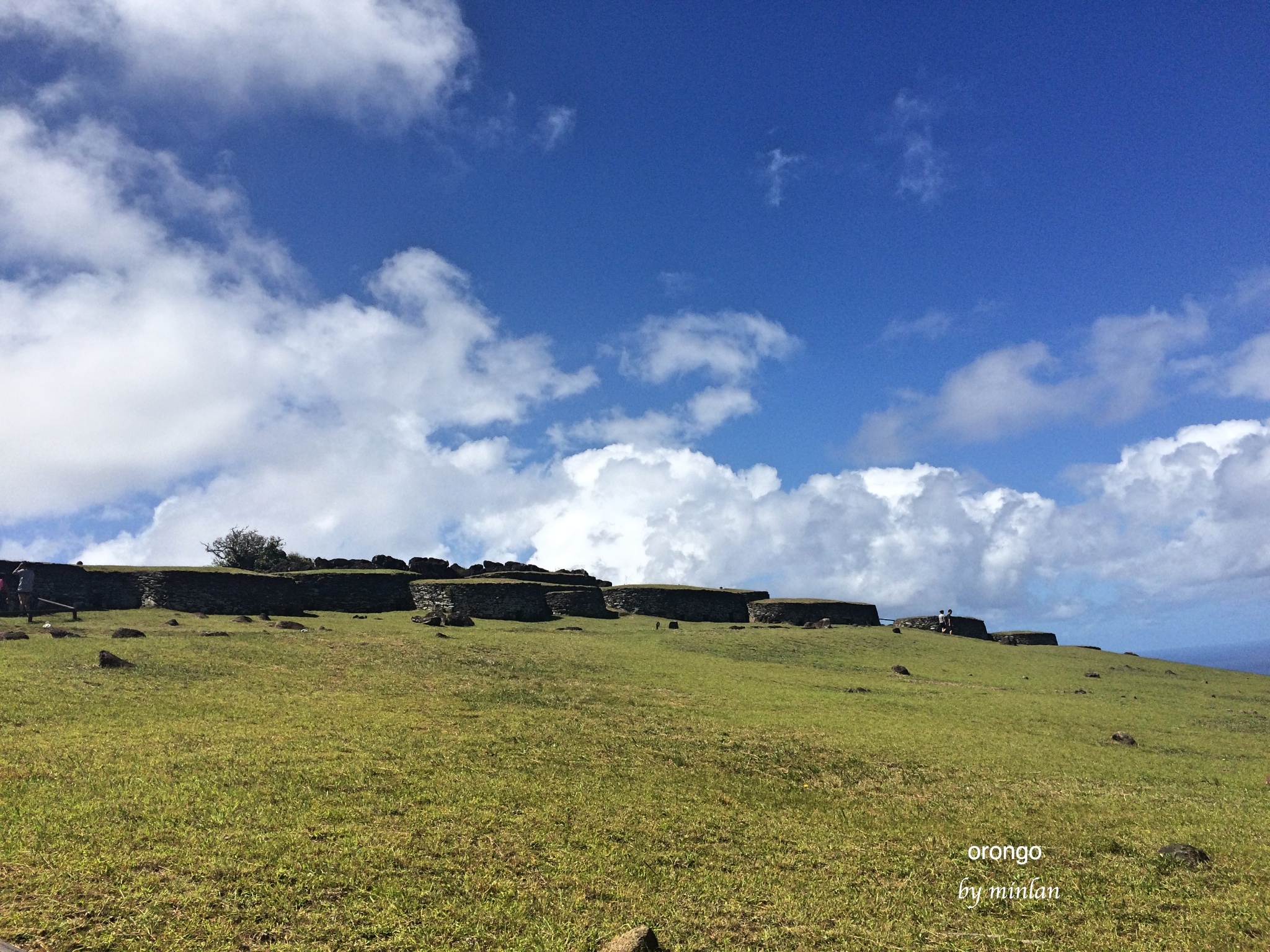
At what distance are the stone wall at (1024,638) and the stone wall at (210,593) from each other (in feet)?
133

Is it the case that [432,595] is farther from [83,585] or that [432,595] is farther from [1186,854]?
[1186,854]

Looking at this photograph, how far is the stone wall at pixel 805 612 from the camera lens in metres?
41.6

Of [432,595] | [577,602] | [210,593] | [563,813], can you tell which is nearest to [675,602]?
[577,602]

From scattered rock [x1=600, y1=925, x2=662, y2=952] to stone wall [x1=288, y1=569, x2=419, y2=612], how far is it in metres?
31.8

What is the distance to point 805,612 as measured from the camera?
4203 cm

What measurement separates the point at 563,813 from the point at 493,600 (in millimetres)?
25318

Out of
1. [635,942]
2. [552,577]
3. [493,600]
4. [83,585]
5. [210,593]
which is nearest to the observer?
[635,942]

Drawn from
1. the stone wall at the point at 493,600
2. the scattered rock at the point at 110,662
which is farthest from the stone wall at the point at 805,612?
the scattered rock at the point at 110,662

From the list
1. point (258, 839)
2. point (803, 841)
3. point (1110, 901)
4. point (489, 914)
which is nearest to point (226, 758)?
point (258, 839)

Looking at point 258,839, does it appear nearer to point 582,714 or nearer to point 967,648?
point 582,714

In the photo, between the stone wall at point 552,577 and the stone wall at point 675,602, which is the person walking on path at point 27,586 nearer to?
the stone wall at point 552,577

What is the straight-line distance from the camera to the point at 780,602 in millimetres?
42031

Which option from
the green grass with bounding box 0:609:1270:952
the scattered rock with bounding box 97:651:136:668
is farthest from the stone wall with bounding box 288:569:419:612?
the scattered rock with bounding box 97:651:136:668

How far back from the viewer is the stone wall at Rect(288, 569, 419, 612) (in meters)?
34.9
